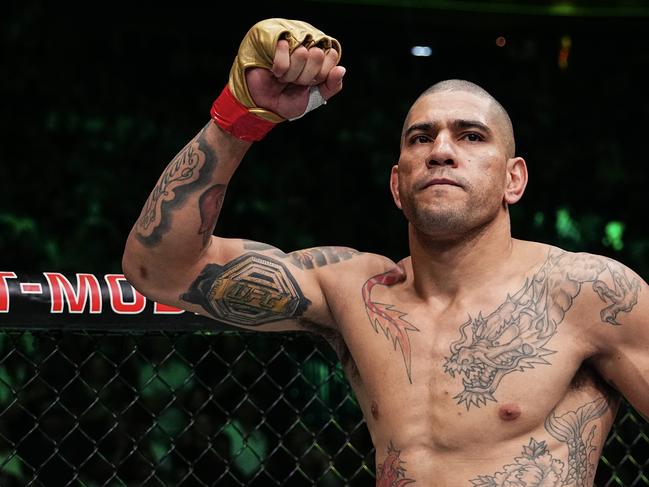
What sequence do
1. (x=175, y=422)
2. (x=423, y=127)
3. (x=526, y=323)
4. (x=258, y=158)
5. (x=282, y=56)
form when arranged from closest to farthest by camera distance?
(x=282, y=56), (x=526, y=323), (x=423, y=127), (x=175, y=422), (x=258, y=158)

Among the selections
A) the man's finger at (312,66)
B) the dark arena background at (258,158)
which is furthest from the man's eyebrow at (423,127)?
the dark arena background at (258,158)

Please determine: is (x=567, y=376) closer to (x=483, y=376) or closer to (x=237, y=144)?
(x=483, y=376)

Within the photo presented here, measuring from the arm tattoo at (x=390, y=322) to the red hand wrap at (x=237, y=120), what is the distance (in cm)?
37

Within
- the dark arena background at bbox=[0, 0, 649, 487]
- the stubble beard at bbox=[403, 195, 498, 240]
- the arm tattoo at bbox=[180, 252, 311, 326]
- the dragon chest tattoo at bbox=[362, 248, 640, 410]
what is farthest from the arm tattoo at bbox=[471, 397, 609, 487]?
the dark arena background at bbox=[0, 0, 649, 487]

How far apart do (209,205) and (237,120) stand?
16 cm

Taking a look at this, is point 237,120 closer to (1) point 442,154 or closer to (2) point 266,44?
(2) point 266,44

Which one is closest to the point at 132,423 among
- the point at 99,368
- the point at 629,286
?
the point at 99,368

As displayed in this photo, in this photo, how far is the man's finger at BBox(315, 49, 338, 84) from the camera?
1.50m

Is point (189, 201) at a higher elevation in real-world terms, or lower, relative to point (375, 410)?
higher

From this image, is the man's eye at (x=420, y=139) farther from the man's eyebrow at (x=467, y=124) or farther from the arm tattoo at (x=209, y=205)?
the arm tattoo at (x=209, y=205)

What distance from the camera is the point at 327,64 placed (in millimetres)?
1498

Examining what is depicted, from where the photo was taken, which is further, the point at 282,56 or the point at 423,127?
the point at 423,127

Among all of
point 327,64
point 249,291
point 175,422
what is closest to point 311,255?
point 249,291

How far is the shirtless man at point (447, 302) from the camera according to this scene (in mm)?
1651
